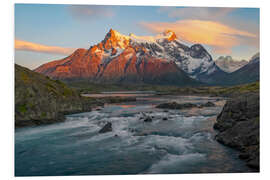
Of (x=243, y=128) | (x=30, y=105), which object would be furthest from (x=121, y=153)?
(x=30, y=105)

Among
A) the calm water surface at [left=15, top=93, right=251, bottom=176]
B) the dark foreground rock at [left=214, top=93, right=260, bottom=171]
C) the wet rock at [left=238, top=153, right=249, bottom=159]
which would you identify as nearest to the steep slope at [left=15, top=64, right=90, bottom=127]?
the calm water surface at [left=15, top=93, right=251, bottom=176]

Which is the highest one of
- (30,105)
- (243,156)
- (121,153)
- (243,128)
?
(30,105)

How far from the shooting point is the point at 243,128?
11.2m

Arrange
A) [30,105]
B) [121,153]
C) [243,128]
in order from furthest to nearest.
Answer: [30,105], [243,128], [121,153]

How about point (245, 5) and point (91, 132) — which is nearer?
point (245, 5)

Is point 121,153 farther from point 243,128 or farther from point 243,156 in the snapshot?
point 243,128

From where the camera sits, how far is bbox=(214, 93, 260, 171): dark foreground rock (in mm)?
9452

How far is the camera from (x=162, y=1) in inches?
398

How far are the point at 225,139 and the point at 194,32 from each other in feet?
26.4

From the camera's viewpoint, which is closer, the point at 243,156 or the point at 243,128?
the point at 243,156

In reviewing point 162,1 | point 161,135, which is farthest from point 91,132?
point 162,1

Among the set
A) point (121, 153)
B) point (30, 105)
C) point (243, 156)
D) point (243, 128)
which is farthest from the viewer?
point (30, 105)
